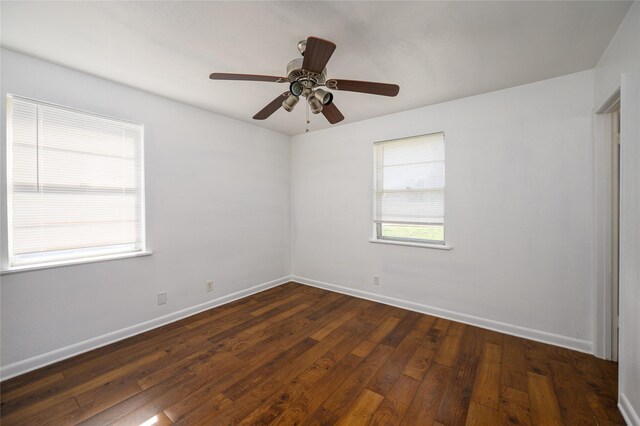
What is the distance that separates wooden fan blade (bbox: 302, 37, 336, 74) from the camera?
1.36 m

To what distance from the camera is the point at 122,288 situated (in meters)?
2.67

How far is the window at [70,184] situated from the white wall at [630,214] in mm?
4057

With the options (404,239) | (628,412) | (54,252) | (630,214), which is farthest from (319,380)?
(54,252)

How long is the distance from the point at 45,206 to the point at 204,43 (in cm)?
196

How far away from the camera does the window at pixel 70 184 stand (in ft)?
7.02

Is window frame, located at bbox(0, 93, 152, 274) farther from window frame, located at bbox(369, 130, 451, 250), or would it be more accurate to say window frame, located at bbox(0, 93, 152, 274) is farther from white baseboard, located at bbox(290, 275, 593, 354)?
window frame, located at bbox(369, 130, 451, 250)

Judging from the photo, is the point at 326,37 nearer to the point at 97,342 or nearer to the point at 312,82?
the point at 312,82

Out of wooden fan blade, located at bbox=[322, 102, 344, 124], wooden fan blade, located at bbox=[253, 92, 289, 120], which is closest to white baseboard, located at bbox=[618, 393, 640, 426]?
wooden fan blade, located at bbox=[322, 102, 344, 124]

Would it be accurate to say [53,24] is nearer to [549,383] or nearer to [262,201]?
[262,201]

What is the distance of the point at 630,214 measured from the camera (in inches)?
64.7

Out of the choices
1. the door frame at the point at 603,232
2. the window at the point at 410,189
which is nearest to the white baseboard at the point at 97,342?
the window at the point at 410,189

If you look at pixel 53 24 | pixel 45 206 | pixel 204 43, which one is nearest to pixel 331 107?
pixel 204 43

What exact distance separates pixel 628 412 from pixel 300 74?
9.83 feet

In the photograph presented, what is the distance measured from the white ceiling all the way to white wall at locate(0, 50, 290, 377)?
0.27 m
